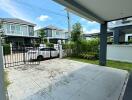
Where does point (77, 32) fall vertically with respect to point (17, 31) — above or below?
below

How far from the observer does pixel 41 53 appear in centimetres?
1282

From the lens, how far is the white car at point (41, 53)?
477 inches

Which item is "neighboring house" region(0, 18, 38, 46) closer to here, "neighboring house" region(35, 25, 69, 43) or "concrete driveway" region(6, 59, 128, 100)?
"neighboring house" region(35, 25, 69, 43)

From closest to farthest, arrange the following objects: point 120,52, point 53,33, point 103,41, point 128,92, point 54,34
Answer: point 128,92 → point 103,41 → point 120,52 → point 53,33 → point 54,34

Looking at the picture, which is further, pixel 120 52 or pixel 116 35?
pixel 116 35

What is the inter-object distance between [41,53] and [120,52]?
7.13 meters

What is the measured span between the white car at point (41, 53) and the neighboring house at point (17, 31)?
51.4ft

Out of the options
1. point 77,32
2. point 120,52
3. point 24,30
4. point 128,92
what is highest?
point 24,30

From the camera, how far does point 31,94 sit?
4695mm

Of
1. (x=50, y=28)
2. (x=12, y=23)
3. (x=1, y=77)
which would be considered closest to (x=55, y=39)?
(x=50, y=28)

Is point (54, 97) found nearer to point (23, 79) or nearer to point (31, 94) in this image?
point (31, 94)

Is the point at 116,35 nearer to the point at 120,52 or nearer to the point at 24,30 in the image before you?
the point at 120,52

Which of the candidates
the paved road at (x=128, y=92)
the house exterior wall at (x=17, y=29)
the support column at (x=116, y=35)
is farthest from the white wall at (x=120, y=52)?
the house exterior wall at (x=17, y=29)

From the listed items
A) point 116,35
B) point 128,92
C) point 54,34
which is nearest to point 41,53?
point 116,35
